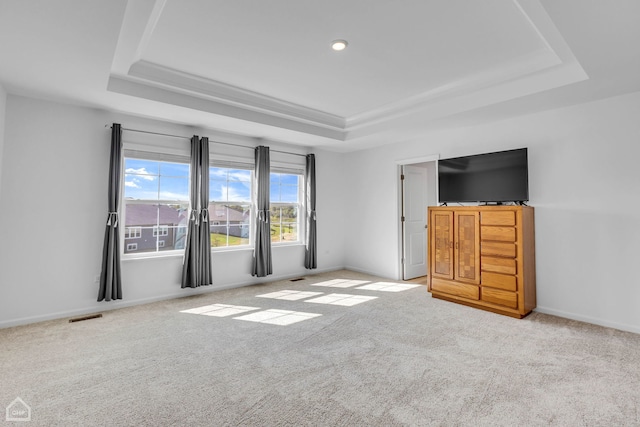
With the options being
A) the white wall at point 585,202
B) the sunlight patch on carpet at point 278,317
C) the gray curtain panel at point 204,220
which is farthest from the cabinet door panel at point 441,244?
the gray curtain panel at point 204,220

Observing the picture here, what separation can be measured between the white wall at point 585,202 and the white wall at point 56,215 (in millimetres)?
5057

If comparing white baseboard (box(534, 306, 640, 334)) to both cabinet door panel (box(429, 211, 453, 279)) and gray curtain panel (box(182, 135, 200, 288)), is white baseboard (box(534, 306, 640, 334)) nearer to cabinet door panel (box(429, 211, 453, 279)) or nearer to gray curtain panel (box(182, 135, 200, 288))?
cabinet door panel (box(429, 211, 453, 279))

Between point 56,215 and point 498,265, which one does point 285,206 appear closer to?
point 56,215

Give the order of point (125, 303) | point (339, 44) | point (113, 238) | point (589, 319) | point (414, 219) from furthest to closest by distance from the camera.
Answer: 1. point (414, 219)
2. point (125, 303)
3. point (113, 238)
4. point (589, 319)
5. point (339, 44)

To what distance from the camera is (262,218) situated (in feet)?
16.9

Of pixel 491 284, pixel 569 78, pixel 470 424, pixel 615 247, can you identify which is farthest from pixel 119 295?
pixel 615 247

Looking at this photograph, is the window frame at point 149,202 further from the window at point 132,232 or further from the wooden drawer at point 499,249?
the wooden drawer at point 499,249

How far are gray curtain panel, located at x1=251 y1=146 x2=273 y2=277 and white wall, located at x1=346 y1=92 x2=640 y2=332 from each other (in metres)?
3.41

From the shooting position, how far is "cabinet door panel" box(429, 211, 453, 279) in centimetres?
422

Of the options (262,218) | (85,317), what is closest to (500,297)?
(262,218)

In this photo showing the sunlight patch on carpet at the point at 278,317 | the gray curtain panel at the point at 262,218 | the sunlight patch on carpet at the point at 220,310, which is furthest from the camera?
the gray curtain panel at the point at 262,218

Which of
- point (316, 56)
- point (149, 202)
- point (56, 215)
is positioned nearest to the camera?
point (316, 56)

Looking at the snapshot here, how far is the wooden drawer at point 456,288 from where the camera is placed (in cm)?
391
